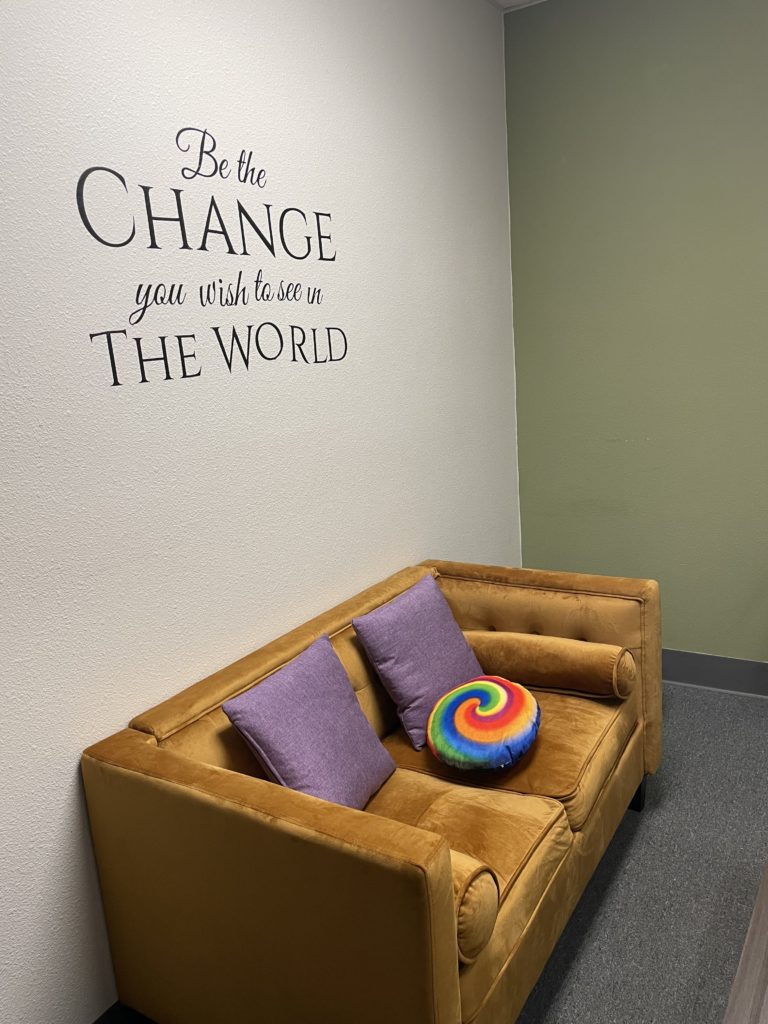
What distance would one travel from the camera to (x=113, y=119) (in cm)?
170

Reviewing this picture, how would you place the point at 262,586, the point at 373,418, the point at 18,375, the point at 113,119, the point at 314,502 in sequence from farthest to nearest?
the point at 373,418
the point at 314,502
the point at 262,586
the point at 113,119
the point at 18,375

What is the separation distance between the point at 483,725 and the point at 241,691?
62cm

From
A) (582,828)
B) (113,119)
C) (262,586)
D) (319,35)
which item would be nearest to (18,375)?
(113,119)

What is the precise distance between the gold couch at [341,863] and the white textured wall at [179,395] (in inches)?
5.0

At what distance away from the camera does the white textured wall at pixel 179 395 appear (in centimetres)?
157

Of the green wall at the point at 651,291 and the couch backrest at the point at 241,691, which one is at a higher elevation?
the green wall at the point at 651,291

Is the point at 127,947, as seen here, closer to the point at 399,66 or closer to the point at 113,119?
the point at 113,119

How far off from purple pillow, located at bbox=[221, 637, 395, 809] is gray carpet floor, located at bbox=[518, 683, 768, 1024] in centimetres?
66

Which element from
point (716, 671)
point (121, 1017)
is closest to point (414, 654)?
point (121, 1017)

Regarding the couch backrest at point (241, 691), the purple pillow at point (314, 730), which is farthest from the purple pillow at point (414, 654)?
the purple pillow at point (314, 730)

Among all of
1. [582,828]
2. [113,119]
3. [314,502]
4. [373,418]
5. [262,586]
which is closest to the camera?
[113,119]

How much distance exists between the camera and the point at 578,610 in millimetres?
2525

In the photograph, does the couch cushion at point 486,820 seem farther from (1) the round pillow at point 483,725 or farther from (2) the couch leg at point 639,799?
(2) the couch leg at point 639,799

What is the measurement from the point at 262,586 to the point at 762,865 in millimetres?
1597
